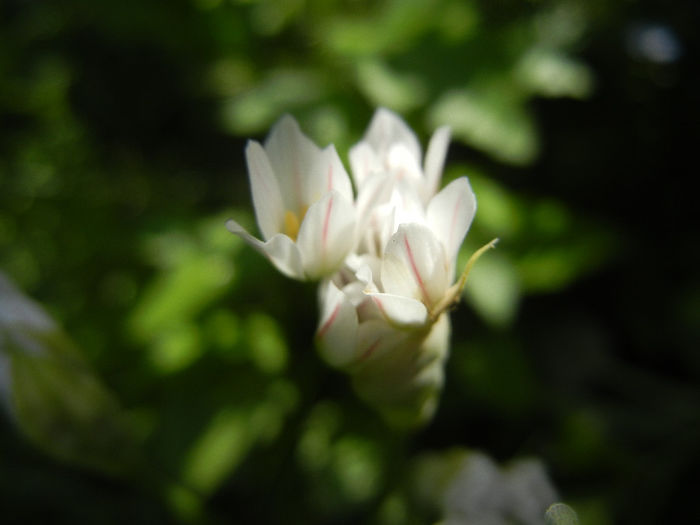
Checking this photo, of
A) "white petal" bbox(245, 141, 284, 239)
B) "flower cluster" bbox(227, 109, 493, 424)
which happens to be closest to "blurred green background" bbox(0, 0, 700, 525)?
"flower cluster" bbox(227, 109, 493, 424)

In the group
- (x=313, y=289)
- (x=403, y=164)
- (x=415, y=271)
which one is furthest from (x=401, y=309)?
(x=313, y=289)

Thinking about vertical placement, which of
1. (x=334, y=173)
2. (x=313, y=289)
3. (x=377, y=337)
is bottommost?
(x=313, y=289)

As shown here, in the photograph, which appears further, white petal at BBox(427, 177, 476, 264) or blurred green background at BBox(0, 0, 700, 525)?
blurred green background at BBox(0, 0, 700, 525)

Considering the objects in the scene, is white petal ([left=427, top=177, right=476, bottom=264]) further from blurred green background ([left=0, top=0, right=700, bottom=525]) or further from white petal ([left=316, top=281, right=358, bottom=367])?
blurred green background ([left=0, top=0, right=700, bottom=525])

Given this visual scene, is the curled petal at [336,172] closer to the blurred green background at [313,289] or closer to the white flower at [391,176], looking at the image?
the white flower at [391,176]

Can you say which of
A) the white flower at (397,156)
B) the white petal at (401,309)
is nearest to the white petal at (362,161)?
the white flower at (397,156)

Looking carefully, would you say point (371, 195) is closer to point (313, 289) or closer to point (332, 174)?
point (332, 174)
